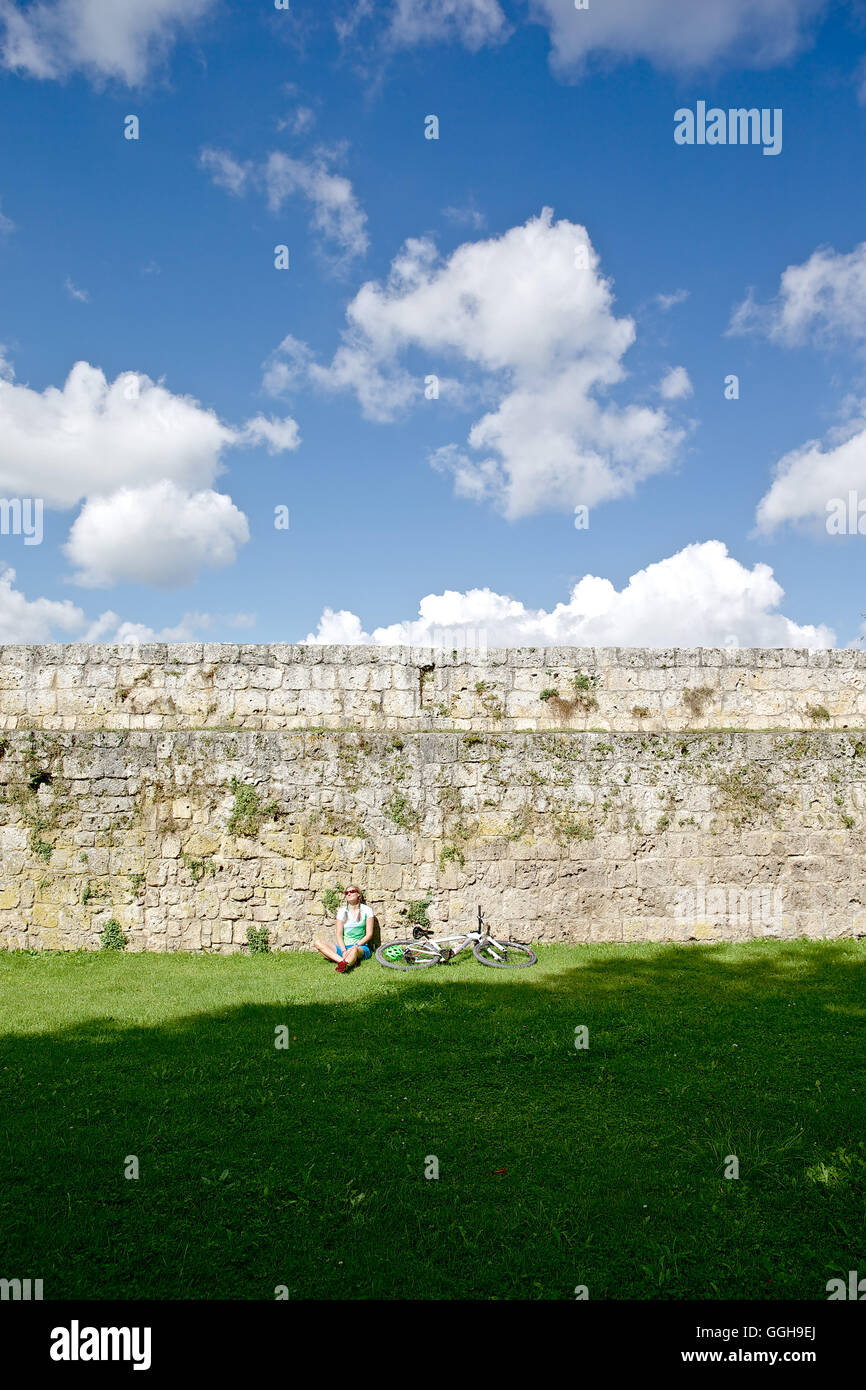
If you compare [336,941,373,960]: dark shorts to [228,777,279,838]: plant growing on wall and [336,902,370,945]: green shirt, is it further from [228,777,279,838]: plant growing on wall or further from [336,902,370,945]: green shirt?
[228,777,279,838]: plant growing on wall

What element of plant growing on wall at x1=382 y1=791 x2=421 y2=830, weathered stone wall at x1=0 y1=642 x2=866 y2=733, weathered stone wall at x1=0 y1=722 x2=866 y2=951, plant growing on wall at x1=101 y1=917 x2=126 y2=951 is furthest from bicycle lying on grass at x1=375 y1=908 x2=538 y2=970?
plant growing on wall at x1=101 y1=917 x2=126 y2=951

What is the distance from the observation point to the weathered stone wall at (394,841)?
10242 millimetres

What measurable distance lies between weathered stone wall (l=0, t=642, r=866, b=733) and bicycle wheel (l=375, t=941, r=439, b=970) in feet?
11.2

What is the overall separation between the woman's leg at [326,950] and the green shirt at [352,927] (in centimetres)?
23

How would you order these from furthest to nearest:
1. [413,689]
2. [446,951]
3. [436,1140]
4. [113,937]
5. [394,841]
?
[413,689] → [394,841] → [113,937] → [446,951] → [436,1140]

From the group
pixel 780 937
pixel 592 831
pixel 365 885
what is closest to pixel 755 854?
pixel 780 937

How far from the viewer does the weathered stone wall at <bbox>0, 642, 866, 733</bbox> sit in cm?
1179

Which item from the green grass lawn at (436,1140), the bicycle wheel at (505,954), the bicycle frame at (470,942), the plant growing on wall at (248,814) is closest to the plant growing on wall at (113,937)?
the green grass lawn at (436,1140)

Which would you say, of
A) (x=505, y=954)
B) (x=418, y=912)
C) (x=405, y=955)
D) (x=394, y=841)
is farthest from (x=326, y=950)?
(x=505, y=954)

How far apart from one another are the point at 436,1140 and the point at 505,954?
495 cm

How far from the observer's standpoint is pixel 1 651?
11773 millimetres

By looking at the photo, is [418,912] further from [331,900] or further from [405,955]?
[331,900]

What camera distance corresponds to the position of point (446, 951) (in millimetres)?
9625

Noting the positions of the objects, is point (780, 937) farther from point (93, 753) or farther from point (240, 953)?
point (93, 753)
